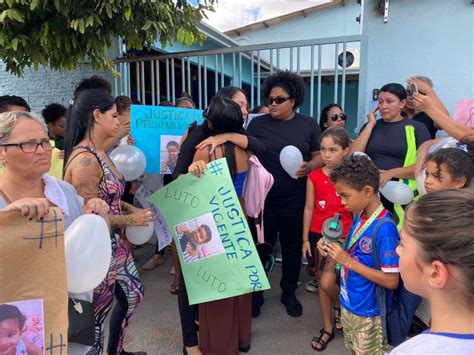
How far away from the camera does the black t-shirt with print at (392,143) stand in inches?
113

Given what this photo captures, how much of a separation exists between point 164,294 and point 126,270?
1.51 m

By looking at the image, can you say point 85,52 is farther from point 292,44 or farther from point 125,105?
point 292,44

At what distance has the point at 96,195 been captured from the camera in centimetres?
188

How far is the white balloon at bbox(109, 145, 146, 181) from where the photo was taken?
2701 mm

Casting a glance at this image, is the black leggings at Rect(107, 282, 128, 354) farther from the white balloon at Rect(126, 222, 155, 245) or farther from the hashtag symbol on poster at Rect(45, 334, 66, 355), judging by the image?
the hashtag symbol on poster at Rect(45, 334, 66, 355)

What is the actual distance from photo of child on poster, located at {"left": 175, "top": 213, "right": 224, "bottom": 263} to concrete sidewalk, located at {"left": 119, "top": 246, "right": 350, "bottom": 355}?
89 centimetres

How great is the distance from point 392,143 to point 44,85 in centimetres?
576

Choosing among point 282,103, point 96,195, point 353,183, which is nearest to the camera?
point 96,195

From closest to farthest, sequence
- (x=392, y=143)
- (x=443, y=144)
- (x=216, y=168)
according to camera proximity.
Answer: (x=216, y=168)
(x=443, y=144)
(x=392, y=143)

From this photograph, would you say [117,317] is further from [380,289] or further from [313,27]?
[313,27]

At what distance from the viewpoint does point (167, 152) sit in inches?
130

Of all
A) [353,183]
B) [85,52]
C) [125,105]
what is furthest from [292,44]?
[353,183]

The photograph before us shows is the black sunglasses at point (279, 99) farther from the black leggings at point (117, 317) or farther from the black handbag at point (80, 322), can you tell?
the black handbag at point (80, 322)

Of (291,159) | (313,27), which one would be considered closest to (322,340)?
(291,159)
